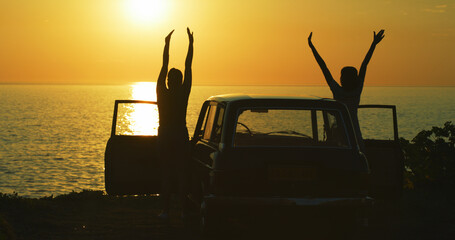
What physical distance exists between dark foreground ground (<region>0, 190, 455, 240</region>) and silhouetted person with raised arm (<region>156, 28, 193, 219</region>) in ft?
2.43

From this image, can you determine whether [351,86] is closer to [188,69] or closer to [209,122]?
[209,122]

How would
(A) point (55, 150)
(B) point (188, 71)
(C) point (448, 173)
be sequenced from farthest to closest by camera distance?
(A) point (55, 150), (C) point (448, 173), (B) point (188, 71)

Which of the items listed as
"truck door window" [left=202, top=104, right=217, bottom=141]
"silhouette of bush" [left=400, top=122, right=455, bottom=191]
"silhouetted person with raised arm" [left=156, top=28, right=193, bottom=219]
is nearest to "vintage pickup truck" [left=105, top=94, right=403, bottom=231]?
"truck door window" [left=202, top=104, right=217, bottom=141]

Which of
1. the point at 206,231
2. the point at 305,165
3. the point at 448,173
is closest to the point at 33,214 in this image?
the point at 206,231

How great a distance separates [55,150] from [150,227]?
8045 cm

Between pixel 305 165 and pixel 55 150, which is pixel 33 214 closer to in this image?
pixel 305 165

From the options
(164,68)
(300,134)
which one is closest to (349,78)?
(300,134)

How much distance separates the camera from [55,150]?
84.9 meters

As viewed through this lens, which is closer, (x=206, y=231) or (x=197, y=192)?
(x=206, y=231)

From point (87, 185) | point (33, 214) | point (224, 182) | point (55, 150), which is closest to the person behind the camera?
point (224, 182)

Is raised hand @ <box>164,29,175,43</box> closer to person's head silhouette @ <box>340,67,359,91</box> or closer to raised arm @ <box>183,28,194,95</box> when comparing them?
raised arm @ <box>183,28,194,95</box>

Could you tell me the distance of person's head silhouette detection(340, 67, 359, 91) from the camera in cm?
817

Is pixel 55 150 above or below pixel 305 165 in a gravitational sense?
below

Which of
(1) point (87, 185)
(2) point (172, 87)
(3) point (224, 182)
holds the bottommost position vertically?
(1) point (87, 185)
